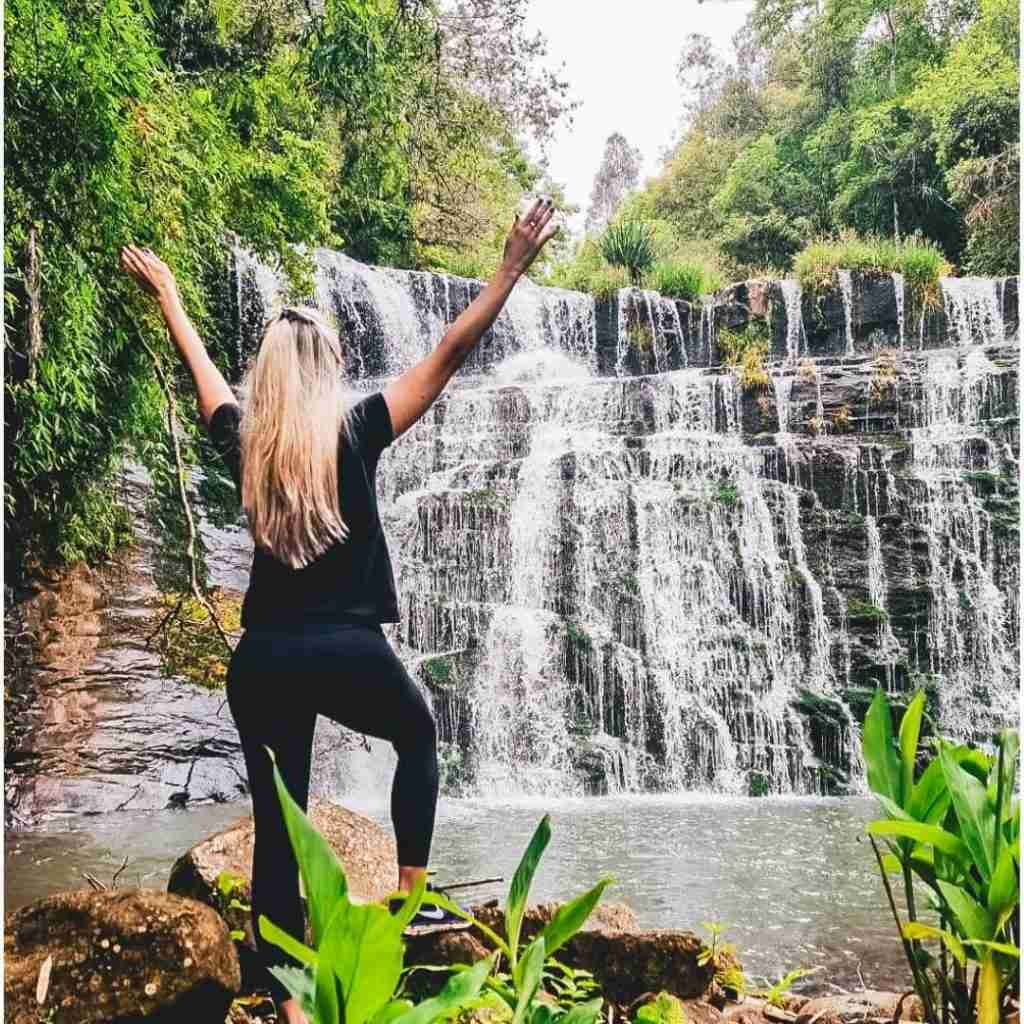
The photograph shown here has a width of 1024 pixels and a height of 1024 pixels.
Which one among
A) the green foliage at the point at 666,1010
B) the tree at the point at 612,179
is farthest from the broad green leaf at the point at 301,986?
the tree at the point at 612,179

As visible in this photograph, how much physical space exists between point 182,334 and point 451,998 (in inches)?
43.9

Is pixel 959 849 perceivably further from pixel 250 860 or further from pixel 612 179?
pixel 612 179

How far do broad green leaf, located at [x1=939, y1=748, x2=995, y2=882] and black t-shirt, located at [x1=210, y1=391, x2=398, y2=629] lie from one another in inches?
29.9

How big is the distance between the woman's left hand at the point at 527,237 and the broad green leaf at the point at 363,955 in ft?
2.94

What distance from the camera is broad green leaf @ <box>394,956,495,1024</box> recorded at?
1.02 m

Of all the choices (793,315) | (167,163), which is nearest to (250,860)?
(167,163)

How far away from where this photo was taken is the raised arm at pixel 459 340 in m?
1.41

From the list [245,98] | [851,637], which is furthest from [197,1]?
[851,637]

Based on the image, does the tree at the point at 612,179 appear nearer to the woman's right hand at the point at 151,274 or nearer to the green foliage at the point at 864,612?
the green foliage at the point at 864,612

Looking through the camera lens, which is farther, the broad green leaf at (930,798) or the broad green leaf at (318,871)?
the broad green leaf at (930,798)

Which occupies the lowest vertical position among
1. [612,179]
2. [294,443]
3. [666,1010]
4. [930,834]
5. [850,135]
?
[666,1010]

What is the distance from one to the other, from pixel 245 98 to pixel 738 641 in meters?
4.06

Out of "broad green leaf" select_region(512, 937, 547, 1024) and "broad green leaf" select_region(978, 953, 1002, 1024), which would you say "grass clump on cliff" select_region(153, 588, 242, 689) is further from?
"broad green leaf" select_region(978, 953, 1002, 1024)

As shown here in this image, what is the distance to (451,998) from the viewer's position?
3.43 ft
